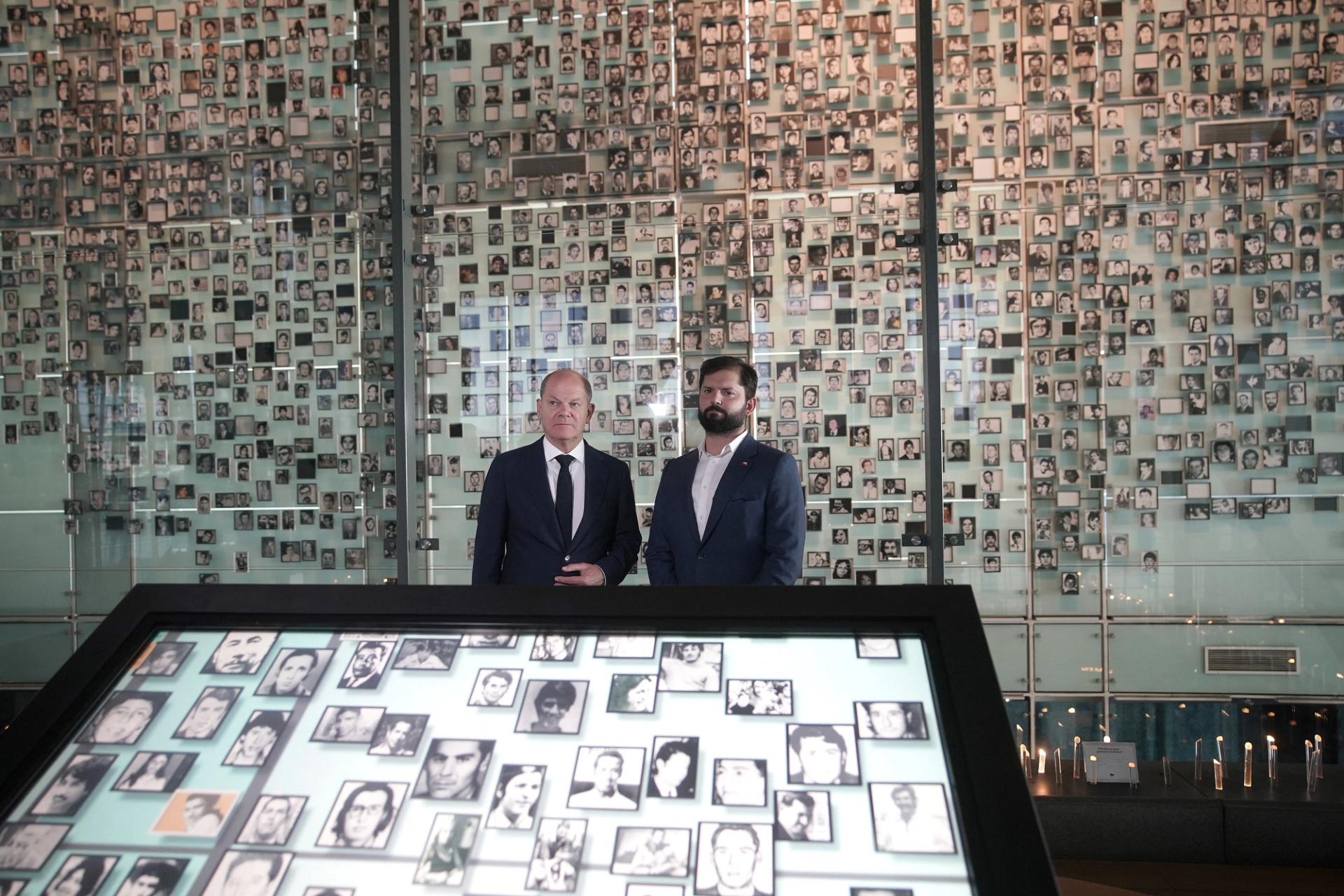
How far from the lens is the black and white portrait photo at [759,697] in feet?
3.03

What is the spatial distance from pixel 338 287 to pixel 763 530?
8.26 feet

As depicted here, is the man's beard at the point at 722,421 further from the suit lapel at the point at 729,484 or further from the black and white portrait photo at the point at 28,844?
the black and white portrait photo at the point at 28,844

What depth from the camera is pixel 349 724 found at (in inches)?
37.4

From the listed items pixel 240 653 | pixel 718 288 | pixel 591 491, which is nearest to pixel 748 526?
pixel 591 491

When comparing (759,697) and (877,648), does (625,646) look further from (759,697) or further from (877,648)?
(877,648)

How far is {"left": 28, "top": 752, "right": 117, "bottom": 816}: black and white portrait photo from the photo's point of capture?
91 cm

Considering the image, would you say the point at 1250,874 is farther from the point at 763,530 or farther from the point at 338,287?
the point at 338,287

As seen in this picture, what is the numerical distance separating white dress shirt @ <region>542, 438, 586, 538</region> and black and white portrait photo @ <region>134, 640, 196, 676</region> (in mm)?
2216

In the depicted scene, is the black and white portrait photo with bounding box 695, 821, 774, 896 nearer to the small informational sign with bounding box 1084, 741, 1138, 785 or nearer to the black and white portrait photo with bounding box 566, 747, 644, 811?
the black and white portrait photo with bounding box 566, 747, 644, 811

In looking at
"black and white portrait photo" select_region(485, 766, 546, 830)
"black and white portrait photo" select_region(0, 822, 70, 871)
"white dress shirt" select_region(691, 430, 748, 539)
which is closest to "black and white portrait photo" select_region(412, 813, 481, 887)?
"black and white portrait photo" select_region(485, 766, 546, 830)

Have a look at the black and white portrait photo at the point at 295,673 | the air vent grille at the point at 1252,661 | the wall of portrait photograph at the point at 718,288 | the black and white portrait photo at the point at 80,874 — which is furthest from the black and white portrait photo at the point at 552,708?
the air vent grille at the point at 1252,661

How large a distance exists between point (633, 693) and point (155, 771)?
1.51 feet

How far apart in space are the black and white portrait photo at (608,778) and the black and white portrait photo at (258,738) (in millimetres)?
301

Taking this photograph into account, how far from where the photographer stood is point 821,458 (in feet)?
14.0
